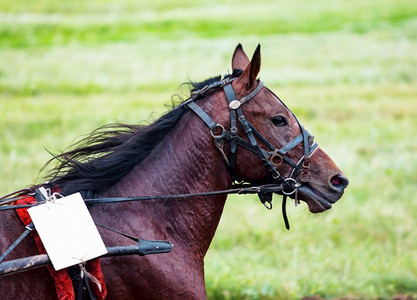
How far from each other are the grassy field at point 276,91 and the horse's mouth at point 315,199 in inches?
15.7

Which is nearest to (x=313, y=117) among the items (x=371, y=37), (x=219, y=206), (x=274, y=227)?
(x=274, y=227)

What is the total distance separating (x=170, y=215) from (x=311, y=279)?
3.66m

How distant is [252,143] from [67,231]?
1.28 meters

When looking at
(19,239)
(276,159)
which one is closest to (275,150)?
(276,159)

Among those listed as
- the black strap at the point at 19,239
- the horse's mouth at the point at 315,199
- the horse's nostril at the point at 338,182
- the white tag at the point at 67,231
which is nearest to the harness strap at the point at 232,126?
the horse's mouth at the point at 315,199

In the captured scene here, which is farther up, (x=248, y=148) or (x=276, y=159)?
(x=248, y=148)

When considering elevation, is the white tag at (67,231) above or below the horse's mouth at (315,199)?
above

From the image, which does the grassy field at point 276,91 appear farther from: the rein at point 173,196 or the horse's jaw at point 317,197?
the rein at point 173,196

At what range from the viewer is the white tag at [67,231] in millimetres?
3629

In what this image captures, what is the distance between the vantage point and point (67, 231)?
3729 millimetres

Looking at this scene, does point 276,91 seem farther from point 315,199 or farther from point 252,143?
point 252,143

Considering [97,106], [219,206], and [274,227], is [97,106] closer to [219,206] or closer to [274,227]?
[274,227]

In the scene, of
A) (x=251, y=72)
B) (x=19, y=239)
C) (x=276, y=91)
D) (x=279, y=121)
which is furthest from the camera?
(x=276, y=91)

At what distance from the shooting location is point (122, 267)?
3861 mm
